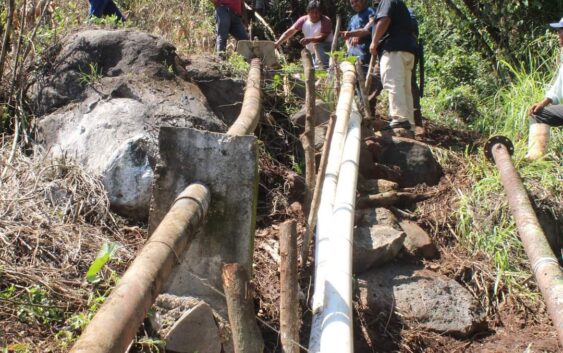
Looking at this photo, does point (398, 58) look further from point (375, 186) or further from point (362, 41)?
point (375, 186)

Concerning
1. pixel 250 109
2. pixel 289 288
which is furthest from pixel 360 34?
pixel 289 288

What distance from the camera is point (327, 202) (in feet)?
14.8

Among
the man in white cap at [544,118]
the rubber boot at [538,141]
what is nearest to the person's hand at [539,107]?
the man in white cap at [544,118]

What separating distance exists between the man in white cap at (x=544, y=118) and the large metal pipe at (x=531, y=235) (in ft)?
0.84

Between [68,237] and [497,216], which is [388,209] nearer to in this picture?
[497,216]

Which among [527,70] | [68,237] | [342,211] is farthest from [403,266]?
[527,70]

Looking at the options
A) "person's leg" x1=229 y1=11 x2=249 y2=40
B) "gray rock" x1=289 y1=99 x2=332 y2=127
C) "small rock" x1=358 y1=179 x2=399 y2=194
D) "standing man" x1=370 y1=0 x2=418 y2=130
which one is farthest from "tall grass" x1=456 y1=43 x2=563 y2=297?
"person's leg" x1=229 y1=11 x2=249 y2=40

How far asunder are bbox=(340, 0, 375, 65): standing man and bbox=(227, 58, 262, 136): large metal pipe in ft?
5.82

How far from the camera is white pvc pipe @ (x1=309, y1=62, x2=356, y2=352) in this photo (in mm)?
3469

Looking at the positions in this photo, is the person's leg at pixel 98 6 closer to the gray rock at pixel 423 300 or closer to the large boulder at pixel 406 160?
the large boulder at pixel 406 160

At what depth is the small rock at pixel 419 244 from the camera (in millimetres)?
5195

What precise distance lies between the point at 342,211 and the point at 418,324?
0.90 m

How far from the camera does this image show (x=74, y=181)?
4703 mm

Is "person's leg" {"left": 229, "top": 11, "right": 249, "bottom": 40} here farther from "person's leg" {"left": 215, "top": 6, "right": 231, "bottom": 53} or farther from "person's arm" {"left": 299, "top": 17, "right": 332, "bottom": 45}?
"person's arm" {"left": 299, "top": 17, "right": 332, "bottom": 45}
